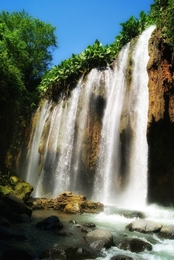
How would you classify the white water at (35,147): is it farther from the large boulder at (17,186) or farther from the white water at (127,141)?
the large boulder at (17,186)

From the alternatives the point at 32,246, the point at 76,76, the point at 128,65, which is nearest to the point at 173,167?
the point at 128,65

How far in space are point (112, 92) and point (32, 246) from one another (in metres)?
13.8

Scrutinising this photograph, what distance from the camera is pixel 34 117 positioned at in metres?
23.9

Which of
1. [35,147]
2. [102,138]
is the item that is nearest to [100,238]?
[102,138]

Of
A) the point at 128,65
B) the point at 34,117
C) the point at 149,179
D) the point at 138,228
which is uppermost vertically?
the point at 128,65

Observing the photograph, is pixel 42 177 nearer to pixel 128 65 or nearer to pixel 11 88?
pixel 11 88

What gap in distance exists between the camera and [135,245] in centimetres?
618

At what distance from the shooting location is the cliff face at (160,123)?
12.7 meters

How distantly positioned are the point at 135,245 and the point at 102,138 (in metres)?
11.1

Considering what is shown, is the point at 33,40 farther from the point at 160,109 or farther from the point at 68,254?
the point at 68,254

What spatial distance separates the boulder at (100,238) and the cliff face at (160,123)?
7.39 metres

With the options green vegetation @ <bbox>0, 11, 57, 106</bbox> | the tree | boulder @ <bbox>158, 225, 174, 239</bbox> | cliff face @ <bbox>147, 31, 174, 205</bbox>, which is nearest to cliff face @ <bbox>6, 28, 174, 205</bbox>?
cliff face @ <bbox>147, 31, 174, 205</bbox>

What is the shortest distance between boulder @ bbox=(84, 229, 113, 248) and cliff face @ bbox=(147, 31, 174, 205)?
24.2 ft

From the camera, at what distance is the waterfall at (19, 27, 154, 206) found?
14984 millimetres
